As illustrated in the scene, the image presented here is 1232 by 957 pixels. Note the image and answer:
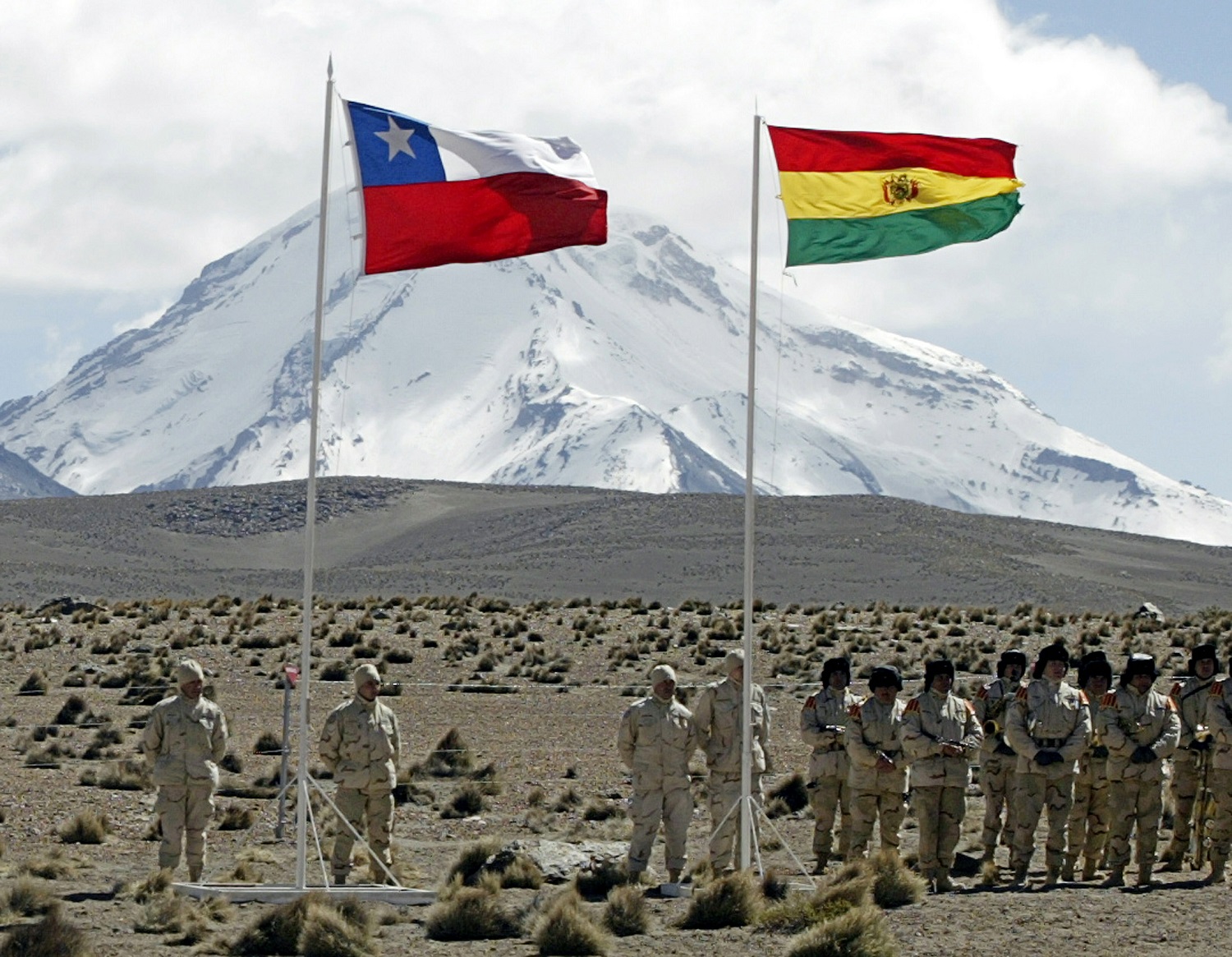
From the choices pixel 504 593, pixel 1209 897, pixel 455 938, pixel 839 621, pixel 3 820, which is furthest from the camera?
pixel 504 593

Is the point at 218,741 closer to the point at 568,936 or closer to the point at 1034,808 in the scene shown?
the point at 568,936

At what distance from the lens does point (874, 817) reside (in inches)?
719

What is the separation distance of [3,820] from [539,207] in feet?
27.1

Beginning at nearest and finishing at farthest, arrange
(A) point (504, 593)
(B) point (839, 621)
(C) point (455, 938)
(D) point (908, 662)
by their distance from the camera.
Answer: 1. (C) point (455, 938)
2. (D) point (908, 662)
3. (B) point (839, 621)
4. (A) point (504, 593)

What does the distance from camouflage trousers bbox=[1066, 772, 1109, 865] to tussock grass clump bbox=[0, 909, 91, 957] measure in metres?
8.26

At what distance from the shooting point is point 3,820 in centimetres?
2153

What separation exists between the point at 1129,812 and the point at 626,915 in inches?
188

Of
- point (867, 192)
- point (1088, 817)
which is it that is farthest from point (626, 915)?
point (867, 192)

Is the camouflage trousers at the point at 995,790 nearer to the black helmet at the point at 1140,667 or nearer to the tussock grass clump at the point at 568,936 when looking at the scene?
the black helmet at the point at 1140,667

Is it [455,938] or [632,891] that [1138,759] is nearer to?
[632,891]

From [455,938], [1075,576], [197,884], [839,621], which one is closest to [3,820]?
[197,884]

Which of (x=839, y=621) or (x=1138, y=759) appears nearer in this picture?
(x=1138, y=759)

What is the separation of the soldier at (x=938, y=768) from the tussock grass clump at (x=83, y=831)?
762cm

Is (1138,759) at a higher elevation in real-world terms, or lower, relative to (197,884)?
higher
